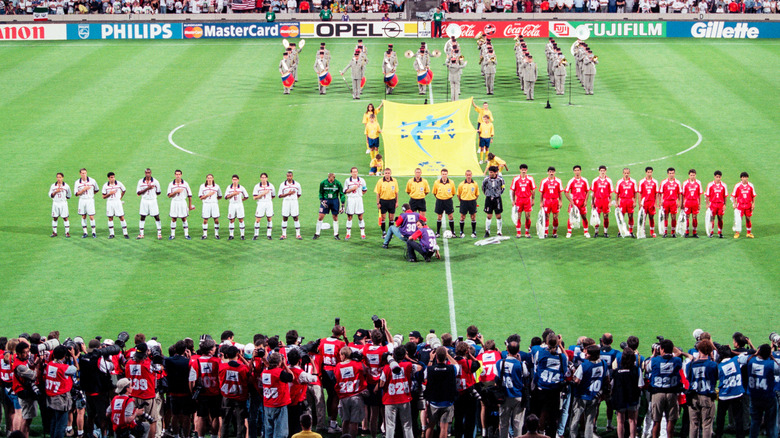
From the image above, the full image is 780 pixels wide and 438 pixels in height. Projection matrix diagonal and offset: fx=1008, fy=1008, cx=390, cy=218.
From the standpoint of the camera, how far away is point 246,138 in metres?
36.2

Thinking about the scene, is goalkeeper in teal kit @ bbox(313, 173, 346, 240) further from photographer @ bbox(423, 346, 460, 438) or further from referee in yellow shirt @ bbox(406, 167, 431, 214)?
photographer @ bbox(423, 346, 460, 438)

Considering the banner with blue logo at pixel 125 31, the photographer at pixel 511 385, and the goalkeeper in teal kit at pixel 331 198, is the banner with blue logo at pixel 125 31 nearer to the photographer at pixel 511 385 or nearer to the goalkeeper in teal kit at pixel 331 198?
the goalkeeper in teal kit at pixel 331 198

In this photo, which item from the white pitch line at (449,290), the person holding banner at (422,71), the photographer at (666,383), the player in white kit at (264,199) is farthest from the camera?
the person holding banner at (422,71)

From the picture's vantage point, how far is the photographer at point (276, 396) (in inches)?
576

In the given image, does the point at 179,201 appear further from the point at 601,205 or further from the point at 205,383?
the point at 205,383

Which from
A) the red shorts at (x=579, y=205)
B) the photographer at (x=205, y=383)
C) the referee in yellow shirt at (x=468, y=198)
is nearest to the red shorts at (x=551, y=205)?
the red shorts at (x=579, y=205)

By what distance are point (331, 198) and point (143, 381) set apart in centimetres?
1135

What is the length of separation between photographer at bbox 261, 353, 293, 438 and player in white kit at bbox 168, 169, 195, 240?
472 inches

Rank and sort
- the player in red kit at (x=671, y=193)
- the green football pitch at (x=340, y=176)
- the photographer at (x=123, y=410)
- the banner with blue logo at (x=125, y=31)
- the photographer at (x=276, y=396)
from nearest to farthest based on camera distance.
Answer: the photographer at (x=123, y=410) < the photographer at (x=276, y=396) < the green football pitch at (x=340, y=176) < the player in red kit at (x=671, y=193) < the banner with blue logo at (x=125, y=31)

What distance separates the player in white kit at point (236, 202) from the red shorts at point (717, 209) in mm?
11987

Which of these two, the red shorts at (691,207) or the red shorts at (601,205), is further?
the red shorts at (601,205)

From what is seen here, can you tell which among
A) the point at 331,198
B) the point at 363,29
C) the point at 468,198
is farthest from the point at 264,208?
the point at 363,29

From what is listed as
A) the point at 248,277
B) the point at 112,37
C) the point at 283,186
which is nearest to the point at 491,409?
the point at 248,277

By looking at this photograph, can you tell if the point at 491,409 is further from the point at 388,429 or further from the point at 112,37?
the point at 112,37
